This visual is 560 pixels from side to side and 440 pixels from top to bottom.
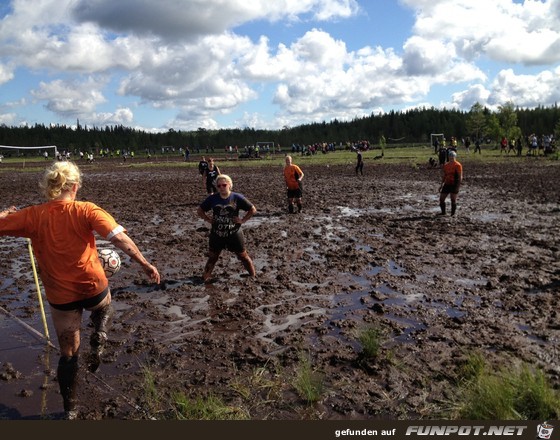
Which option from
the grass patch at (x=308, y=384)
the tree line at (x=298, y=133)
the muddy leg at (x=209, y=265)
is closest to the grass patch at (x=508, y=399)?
the grass patch at (x=308, y=384)

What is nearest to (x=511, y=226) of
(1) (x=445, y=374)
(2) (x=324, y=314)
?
(2) (x=324, y=314)

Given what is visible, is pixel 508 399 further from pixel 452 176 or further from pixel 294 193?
pixel 294 193

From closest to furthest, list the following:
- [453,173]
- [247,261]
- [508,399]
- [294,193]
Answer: [508,399] < [247,261] < [453,173] < [294,193]

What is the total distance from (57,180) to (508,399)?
419 cm

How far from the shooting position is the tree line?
429 ft

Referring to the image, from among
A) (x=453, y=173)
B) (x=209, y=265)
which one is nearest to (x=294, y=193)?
(x=453, y=173)

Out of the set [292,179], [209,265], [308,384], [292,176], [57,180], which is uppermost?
[57,180]

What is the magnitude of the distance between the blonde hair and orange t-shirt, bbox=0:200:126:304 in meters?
0.09

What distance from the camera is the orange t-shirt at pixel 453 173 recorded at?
13656mm

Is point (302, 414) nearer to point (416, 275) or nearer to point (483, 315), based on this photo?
point (483, 315)

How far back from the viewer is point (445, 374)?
15.2ft

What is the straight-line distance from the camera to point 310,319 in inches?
249

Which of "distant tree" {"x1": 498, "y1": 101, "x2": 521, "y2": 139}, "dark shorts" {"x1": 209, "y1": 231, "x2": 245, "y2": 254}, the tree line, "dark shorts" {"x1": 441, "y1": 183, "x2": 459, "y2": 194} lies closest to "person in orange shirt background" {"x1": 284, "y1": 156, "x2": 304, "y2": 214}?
"dark shorts" {"x1": 441, "y1": 183, "x2": 459, "y2": 194}

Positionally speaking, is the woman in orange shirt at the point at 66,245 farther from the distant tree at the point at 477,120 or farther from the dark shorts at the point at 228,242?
the distant tree at the point at 477,120
